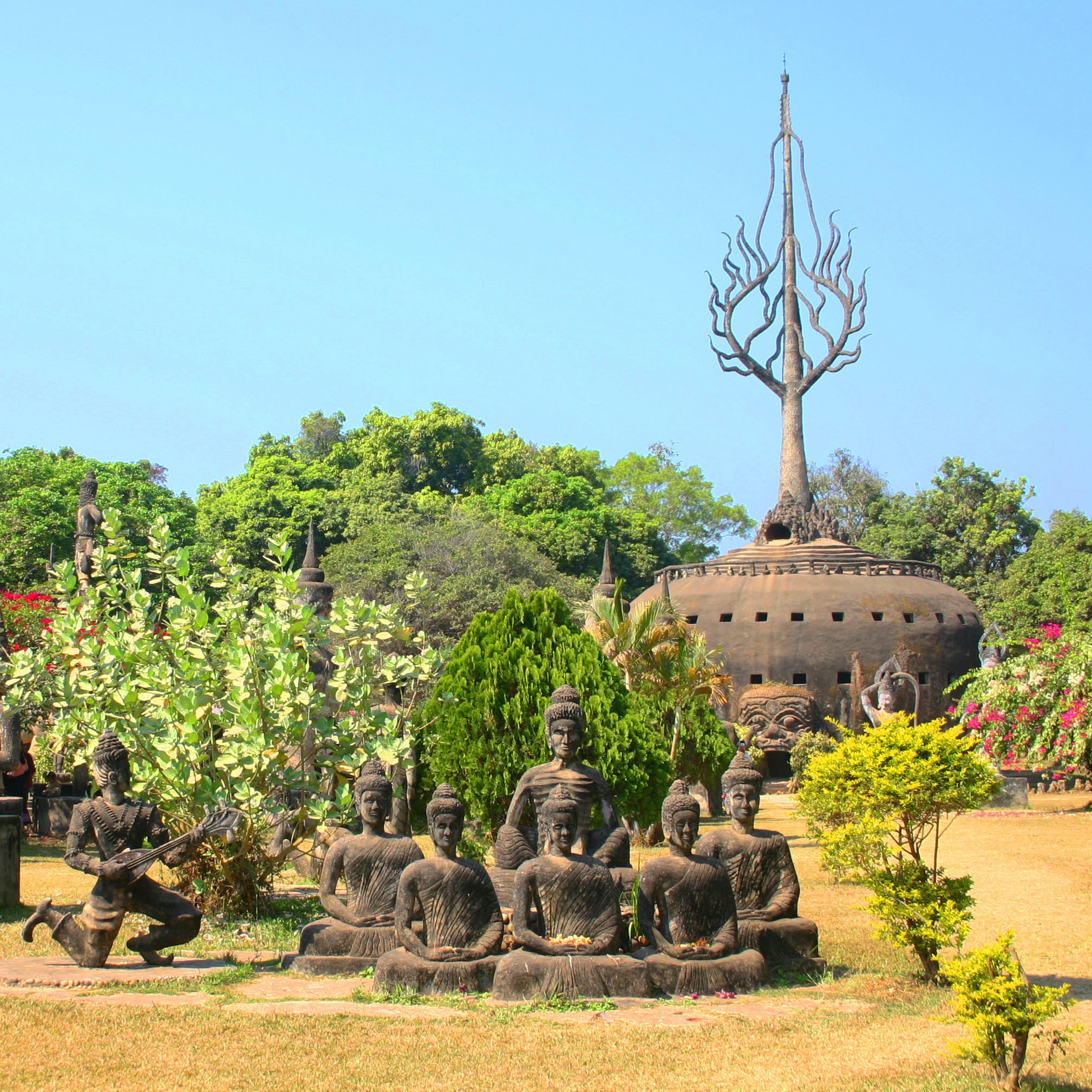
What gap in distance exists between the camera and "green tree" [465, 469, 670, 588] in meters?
49.4

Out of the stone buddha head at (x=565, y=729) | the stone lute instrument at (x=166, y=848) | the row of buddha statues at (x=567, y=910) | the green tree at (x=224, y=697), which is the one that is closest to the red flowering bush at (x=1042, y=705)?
the green tree at (x=224, y=697)

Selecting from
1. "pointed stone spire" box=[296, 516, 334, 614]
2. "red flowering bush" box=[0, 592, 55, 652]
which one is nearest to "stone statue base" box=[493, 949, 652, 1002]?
"pointed stone spire" box=[296, 516, 334, 614]

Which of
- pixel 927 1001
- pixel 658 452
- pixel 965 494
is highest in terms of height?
pixel 658 452

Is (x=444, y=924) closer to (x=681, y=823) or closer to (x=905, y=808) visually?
(x=681, y=823)

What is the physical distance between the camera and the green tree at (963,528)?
52250 millimetres

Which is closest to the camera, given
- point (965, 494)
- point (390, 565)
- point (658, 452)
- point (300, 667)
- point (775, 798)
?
point (300, 667)

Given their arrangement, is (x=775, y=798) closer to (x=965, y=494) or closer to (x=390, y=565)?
(x=390, y=565)

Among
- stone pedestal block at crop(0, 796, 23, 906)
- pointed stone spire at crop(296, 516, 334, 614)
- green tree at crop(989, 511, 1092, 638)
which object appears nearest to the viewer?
stone pedestal block at crop(0, 796, 23, 906)

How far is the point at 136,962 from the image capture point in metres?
8.99

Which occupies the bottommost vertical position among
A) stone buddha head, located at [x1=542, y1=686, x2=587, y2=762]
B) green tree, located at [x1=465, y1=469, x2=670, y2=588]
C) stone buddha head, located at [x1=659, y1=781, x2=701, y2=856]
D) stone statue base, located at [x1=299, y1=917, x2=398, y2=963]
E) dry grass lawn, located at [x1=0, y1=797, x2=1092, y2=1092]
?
dry grass lawn, located at [x1=0, y1=797, x2=1092, y2=1092]

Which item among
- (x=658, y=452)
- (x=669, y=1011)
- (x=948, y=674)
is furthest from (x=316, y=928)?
(x=658, y=452)

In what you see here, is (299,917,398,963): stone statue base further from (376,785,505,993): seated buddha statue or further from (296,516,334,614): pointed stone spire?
(296,516,334,614): pointed stone spire

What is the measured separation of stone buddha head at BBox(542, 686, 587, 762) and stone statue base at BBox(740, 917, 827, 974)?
1723mm

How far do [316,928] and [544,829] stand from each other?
1779 mm
